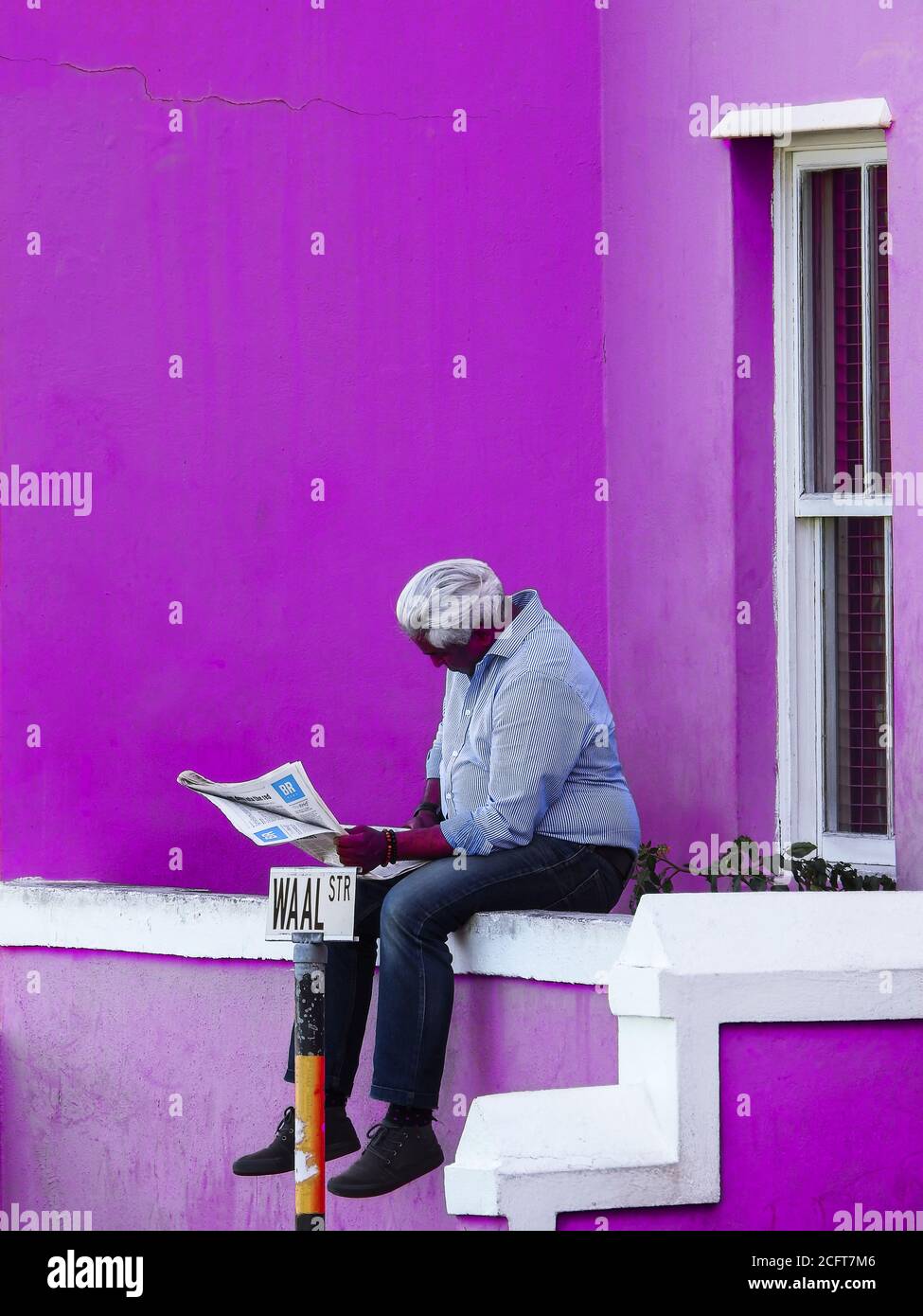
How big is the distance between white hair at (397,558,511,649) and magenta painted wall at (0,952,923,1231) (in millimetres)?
914

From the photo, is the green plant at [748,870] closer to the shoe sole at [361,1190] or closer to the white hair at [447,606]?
the white hair at [447,606]

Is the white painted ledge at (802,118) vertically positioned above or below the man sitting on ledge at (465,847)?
above

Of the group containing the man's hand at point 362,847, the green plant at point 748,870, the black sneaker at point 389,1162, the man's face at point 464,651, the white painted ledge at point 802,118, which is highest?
the white painted ledge at point 802,118

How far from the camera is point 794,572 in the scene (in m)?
6.32

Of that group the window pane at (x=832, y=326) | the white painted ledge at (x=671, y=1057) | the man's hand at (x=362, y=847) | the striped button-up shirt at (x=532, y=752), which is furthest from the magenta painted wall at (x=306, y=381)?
the white painted ledge at (x=671, y=1057)

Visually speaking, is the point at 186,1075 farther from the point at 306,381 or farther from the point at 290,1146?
the point at 306,381

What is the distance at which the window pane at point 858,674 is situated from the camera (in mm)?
6219

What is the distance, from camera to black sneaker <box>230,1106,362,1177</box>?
5531mm

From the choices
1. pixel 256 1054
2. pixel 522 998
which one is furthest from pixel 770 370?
pixel 256 1054

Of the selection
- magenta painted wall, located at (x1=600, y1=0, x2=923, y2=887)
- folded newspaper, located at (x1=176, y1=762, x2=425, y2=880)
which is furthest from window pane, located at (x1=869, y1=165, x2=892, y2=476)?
folded newspaper, located at (x1=176, y1=762, x2=425, y2=880)

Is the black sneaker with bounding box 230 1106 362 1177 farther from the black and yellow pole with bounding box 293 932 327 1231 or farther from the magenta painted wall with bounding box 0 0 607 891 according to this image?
the magenta painted wall with bounding box 0 0 607 891

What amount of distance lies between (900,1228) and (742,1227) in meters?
0.35

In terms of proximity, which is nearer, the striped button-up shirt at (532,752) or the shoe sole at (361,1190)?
the shoe sole at (361,1190)

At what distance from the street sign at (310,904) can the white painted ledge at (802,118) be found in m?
2.55
